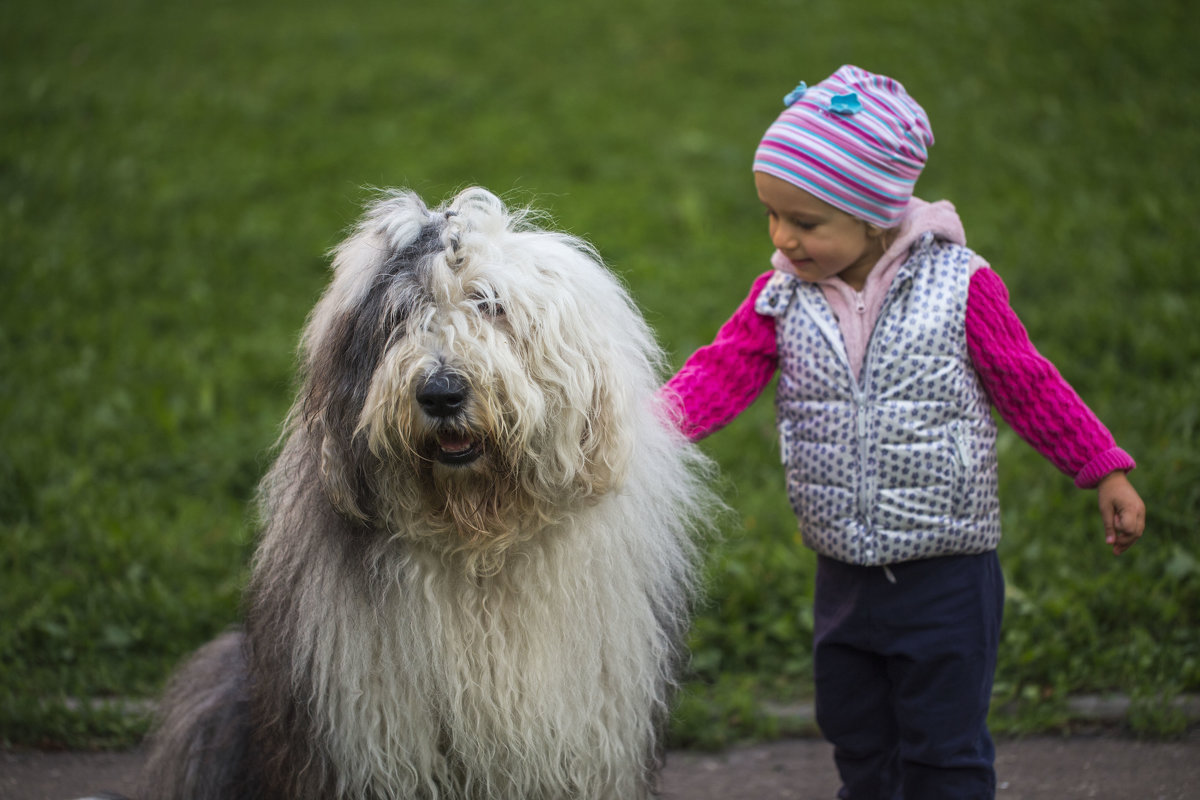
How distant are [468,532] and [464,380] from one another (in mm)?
336

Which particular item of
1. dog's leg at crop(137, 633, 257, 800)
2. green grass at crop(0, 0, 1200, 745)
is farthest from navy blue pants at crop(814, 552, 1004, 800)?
dog's leg at crop(137, 633, 257, 800)

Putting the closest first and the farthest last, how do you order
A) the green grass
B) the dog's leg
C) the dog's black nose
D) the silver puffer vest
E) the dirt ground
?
the dog's black nose
the silver puffer vest
the dog's leg
the dirt ground
the green grass

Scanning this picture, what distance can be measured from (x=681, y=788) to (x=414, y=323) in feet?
6.19

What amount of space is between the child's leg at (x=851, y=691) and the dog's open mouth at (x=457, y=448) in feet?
3.46

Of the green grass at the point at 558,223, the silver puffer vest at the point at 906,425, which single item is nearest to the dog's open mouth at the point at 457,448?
the silver puffer vest at the point at 906,425

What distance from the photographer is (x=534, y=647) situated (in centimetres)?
229

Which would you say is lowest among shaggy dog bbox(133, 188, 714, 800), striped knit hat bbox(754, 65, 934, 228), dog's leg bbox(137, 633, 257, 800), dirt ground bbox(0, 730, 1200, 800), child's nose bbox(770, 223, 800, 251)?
dirt ground bbox(0, 730, 1200, 800)

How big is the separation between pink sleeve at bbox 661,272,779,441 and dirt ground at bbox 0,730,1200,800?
3.82 feet

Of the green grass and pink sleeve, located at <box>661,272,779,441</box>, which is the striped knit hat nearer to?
pink sleeve, located at <box>661,272,779,441</box>

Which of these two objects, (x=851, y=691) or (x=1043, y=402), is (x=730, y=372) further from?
(x=851, y=691)

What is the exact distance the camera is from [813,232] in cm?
246

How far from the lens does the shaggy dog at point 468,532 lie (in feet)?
6.93

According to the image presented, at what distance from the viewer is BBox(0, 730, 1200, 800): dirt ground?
311 cm

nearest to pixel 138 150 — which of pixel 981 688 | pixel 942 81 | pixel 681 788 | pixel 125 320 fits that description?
pixel 125 320
